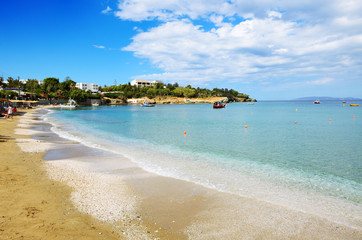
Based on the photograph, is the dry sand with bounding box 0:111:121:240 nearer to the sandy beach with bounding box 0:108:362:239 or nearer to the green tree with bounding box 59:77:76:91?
the sandy beach with bounding box 0:108:362:239

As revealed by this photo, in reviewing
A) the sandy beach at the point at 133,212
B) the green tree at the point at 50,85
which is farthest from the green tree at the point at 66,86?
the sandy beach at the point at 133,212

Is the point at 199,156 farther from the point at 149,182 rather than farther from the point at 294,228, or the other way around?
the point at 294,228

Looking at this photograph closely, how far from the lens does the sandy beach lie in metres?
6.27

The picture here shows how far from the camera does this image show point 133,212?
7.54m

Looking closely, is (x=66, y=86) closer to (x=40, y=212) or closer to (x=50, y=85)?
(x=50, y=85)

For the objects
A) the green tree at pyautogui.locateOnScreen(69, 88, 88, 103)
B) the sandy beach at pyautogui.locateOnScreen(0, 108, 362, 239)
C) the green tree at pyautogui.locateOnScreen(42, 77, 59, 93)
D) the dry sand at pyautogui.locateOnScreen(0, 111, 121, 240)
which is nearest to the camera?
the dry sand at pyautogui.locateOnScreen(0, 111, 121, 240)

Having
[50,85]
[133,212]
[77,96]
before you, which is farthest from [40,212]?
[50,85]

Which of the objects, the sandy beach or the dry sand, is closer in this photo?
the dry sand

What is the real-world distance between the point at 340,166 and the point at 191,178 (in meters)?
10.4

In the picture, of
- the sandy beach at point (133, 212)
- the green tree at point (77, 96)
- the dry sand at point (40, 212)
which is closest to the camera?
the dry sand at point (40, 212)

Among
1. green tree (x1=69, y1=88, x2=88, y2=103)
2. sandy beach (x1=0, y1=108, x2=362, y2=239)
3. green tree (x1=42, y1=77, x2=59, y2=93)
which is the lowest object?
sandy beach (x1=0, y1=108, x2=362, y2=239)

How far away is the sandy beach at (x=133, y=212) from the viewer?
627 cm

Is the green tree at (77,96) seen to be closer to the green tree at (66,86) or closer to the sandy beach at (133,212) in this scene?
the green tree at (66,86)

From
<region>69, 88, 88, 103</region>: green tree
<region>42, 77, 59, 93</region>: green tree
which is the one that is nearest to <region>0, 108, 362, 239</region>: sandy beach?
<region>69, 88, 88, 103</region>: green tree
